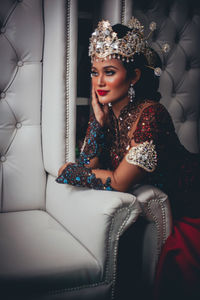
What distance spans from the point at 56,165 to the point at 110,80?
49cm

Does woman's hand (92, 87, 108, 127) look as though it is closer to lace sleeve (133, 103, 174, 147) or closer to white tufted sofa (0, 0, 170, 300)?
white tufted sofa (0, 0, 170, 300)

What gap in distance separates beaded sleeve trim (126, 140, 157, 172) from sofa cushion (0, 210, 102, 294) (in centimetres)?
37

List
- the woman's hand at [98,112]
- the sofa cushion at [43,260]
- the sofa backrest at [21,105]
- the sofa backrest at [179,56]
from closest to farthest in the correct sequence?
1. the sofa cushion at [43,260]
2. the woman's hand at [98,112]
3. the sofa backrest at [21,105]
4. the sofa backrest at [179,56]

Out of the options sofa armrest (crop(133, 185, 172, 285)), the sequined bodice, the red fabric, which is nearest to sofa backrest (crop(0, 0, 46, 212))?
the sequined bodice

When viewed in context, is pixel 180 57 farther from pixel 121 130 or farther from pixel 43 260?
pixel 43 260

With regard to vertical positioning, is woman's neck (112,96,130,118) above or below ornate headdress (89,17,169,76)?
below

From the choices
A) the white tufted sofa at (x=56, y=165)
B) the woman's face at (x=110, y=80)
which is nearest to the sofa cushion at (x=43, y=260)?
the white tufted sofa at (x=56, y=165)

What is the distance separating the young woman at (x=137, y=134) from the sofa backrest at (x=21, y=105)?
311 mm

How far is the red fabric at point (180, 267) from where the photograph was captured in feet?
4.03

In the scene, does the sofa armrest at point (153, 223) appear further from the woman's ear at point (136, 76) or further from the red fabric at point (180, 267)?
the woman's ear at point (136, 76)

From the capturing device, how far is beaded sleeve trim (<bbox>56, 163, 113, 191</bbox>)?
1.39 meters

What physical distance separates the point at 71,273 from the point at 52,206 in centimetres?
52

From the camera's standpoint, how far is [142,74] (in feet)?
4.87

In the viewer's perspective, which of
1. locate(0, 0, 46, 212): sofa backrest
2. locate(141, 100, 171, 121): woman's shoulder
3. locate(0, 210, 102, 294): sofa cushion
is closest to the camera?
locate(0, 210, 102, 294): sofa cushion
